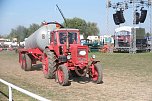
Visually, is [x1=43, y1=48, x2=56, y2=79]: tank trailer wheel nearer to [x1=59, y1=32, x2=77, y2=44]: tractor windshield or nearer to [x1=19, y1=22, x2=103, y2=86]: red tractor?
[x1=19, y1=22, x2=103, y2=86]: red tractor

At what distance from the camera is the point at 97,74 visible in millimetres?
12266

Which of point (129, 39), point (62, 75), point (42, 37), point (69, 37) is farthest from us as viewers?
point (129, 39)

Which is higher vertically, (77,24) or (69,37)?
(77,24)

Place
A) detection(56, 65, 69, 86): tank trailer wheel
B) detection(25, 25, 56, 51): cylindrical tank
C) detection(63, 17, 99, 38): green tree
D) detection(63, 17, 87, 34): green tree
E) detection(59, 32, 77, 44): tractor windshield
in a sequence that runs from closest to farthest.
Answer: detection(56, 65, 69, 86): tank trailer wheel → detection(59, 32, 77, 44): tractor windshield → detection(25, 25, 56, 51): cylindrical tank → detection(63, 17, 87, 34): green tree → detection(63, 17, 99, 38): green tree

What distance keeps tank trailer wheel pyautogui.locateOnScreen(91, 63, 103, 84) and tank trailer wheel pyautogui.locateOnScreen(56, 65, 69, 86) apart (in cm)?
119

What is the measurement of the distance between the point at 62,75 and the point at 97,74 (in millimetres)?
1335

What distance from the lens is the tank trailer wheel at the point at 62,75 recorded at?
11555 millimetres

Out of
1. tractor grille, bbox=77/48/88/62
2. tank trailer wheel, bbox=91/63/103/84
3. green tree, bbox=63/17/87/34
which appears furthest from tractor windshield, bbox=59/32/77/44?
green tree, bbox=63/17/87/34

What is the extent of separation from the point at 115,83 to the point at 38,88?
2.92 metres

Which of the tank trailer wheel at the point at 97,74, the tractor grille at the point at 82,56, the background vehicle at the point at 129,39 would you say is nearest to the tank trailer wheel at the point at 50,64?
the tractor grille at the point at 82,56

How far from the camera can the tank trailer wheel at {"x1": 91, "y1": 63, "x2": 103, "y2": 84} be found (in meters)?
12.0

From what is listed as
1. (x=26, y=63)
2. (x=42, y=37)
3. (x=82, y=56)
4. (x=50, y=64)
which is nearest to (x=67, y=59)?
(x=82, y=56)

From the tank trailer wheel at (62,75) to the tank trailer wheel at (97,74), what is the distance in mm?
1190

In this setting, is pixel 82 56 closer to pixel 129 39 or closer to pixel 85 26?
pixel 129 39
